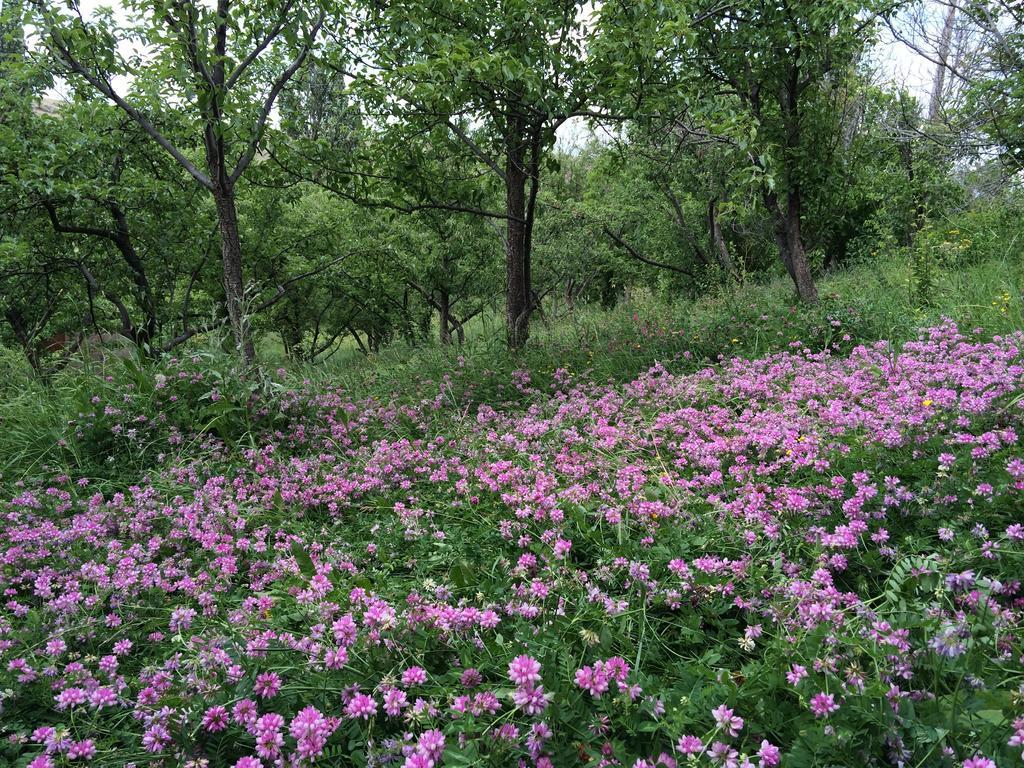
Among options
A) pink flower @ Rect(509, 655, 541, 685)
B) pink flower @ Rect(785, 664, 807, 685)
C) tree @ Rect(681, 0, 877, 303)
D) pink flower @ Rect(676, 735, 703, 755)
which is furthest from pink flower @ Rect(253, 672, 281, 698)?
tree @ Rect(681, 0, 877, 303)

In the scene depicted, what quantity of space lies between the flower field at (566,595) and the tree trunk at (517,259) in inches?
105

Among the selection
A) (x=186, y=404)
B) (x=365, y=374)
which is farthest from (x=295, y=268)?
(x=186, y=404)

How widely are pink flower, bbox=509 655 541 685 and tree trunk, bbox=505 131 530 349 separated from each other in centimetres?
497

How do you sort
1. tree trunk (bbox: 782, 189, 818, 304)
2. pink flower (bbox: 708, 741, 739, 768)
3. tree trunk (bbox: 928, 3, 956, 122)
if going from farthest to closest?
tree trunk (bbox: 928, 3, 956, 122) → tree trunk (bbox: 782, 189, 818, 304) → pink flower (bbox: 708, 741, 739, 768)

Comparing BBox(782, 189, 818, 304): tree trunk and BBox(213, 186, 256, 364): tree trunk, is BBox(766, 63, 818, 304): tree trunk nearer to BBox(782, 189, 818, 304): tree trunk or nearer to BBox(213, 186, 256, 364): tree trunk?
BBox(782, 189, 818, 304): tree trunk

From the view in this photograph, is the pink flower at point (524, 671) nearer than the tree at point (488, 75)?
Yes

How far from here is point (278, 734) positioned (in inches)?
56.3

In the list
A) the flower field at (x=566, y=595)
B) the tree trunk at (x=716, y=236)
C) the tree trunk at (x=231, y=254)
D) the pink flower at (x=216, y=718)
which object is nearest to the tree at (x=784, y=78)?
the flower field at (x=566, y=595)

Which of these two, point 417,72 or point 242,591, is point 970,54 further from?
point 242,591

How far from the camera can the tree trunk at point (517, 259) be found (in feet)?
20.1

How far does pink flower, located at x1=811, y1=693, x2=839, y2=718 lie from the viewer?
1310mm

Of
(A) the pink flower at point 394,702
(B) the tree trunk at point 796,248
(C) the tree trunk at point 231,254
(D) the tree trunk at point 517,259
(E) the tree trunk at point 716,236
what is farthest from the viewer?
(E) the tree trunk at point 716,236

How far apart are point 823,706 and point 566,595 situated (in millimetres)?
857

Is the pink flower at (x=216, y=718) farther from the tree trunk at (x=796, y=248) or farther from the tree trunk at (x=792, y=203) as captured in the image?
the tree trunk at (x=796, y=248)
